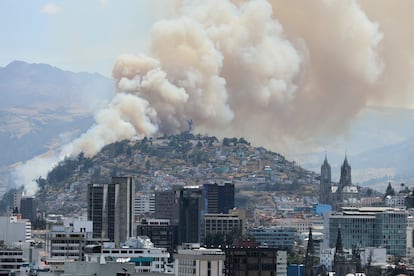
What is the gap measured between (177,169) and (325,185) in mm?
13031

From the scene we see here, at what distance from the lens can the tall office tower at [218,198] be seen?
381ft

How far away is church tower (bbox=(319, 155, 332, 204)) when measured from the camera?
141 meters

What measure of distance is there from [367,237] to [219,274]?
187ft

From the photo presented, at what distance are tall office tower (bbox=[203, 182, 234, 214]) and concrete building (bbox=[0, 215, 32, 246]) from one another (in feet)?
60.5

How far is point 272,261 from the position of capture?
62.7m

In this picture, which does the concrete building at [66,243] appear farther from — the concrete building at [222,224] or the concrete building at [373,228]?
the concrete building at [373,228]

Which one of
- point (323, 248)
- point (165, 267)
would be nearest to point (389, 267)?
point (323, 248)

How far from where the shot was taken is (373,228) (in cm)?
11669

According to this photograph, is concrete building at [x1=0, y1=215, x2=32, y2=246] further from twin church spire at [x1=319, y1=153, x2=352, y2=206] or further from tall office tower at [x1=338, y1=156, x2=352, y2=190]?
tall office tower at [x1=338, y1=156, x2=352, y2=190]

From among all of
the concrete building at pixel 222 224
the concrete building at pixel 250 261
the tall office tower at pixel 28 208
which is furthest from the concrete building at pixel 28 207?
the concrete building at pixel 250 261

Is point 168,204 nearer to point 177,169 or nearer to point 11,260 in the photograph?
point 177,169

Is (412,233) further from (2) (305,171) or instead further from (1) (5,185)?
(1) (5,185)

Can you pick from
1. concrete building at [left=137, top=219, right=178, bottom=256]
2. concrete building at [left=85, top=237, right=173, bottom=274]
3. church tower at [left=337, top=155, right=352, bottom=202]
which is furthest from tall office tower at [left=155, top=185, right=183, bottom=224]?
concrete building at [left=85, top=237, right=173, bottom=274]

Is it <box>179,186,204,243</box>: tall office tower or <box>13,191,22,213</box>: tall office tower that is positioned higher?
Answer: <box>13,191,22,213</box>: tall office tower
